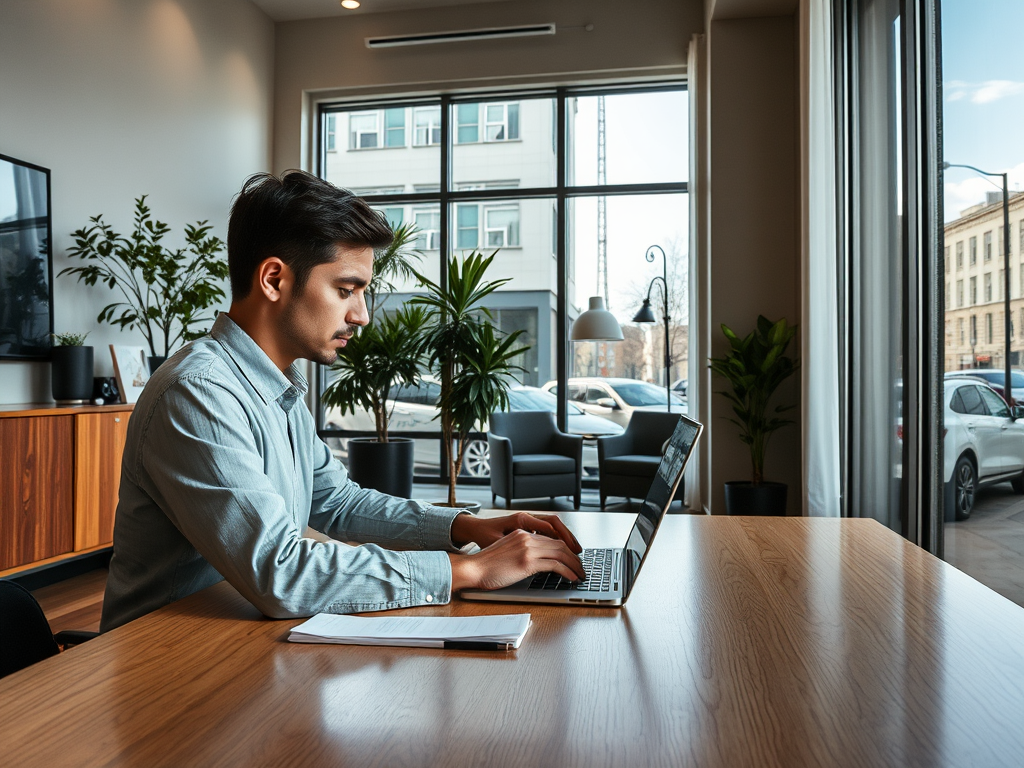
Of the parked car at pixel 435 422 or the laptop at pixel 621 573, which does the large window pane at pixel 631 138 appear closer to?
the parked car at pixel 435 422

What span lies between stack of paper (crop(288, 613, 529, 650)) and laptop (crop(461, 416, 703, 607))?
4.0 inches

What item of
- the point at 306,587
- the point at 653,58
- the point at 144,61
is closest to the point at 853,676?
the point at 306,587

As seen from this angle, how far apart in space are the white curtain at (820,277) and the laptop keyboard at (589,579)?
2.89 m

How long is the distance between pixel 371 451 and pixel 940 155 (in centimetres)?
387

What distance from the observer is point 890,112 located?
11.6 feet

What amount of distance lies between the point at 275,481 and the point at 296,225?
1.36 feet

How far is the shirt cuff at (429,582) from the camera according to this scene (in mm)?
1100

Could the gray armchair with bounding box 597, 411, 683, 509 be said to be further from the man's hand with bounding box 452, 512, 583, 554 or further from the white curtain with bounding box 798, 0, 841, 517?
the man's hand with bounding box 452, 512, 583, 554

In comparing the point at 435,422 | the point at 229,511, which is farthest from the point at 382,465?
the point at 229,511

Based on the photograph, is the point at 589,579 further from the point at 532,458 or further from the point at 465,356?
the point at 532,458

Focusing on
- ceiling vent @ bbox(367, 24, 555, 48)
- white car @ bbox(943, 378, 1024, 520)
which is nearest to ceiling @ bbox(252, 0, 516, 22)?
ceiling vent @ bbox(367, 24, 555, 48)

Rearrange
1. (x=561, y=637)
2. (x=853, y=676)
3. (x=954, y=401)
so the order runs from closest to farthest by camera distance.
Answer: (x=853, y=676)
(x=561, y=637)
(x=954, y=401)

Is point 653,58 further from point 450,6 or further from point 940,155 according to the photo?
point 940,155

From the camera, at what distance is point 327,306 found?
4.33 ft
